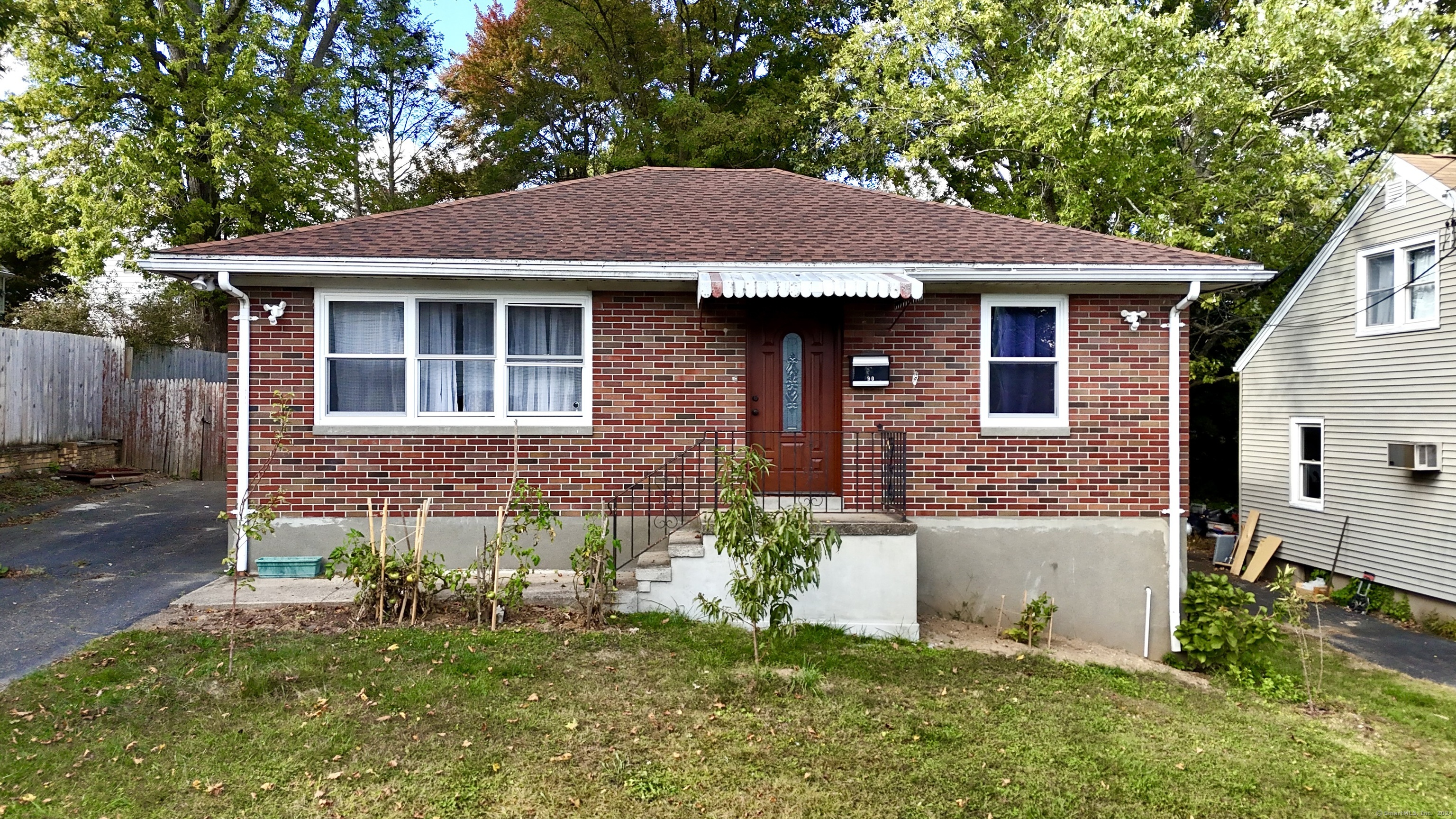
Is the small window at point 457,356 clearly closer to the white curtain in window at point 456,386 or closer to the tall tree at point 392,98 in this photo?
the white curtain in window at point 456,386

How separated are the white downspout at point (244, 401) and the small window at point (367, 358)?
0.72m

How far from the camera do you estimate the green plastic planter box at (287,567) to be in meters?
7.49

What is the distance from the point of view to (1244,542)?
1490 cm

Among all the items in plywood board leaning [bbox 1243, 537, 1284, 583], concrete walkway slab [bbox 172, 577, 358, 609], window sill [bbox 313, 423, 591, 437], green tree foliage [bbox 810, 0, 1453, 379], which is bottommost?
plywood board leaning [bbox 1243, 537, 1284, 583]

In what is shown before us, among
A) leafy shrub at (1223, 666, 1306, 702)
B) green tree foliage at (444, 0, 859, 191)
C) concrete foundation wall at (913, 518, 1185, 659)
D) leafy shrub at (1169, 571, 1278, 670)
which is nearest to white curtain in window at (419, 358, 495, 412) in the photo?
concrete foundation wall at (913, 518, 1185, 659)

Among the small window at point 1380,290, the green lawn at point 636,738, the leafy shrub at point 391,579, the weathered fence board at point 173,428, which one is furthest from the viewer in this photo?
the weathered fence board at point 173,428

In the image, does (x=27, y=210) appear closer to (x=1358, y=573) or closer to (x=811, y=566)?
(x=811, y=566)

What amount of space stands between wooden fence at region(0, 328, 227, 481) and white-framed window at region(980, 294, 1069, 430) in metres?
13.4

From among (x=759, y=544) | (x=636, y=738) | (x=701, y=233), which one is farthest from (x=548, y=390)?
(x=636, y=738)

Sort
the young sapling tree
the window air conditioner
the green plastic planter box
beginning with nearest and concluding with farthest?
the young sapling tree, the green plastic planter box, the window air conditioner

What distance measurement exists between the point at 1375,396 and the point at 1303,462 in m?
2.13

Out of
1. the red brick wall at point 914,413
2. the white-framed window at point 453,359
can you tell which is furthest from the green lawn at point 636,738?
the white-framed window at point 453,359

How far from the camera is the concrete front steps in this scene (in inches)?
270

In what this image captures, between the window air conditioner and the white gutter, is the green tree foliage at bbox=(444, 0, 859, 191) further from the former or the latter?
the window air conditioner
